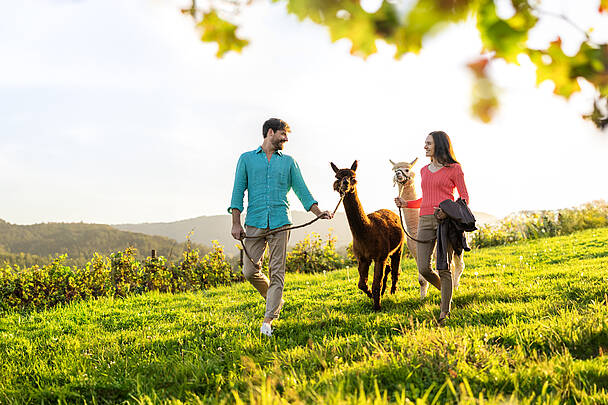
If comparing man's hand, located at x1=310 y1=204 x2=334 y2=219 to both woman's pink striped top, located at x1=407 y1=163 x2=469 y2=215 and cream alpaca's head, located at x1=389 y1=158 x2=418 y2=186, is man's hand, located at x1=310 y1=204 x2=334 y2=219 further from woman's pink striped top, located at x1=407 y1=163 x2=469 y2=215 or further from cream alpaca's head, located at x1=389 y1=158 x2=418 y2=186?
cream alpaca's head, located at x1=389 y1=158 x2=418 y2=186

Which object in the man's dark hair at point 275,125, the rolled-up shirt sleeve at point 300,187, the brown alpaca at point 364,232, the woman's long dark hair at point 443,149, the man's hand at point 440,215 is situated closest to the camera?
the man's hand at point 440,215

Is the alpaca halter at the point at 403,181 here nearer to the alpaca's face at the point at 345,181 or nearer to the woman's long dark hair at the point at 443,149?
the alpaca's face at the point at 345,181

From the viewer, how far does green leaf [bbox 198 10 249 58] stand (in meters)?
2.49

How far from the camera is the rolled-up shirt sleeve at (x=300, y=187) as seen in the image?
563 centimetres

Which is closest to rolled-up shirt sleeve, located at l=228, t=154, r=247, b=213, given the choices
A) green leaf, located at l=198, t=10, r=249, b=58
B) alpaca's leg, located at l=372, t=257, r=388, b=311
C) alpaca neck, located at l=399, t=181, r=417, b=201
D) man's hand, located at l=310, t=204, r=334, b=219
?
man's hand, located at l=310, t=204, r=334, b=219

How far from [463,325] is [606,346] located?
52.8 inches

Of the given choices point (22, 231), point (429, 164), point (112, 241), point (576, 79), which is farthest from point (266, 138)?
point (22, 231)

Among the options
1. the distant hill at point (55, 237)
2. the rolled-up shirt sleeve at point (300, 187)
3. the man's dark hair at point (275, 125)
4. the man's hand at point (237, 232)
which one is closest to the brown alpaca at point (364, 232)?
the rolled-up shirt sleeve at point (300, 187)

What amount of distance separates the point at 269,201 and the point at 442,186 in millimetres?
2188

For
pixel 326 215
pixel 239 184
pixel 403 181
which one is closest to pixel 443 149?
pixel 403 181

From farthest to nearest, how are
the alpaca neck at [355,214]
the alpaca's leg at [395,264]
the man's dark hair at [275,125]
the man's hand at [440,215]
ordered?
1. the alpaca's leg at [395,264]
2. the alpaca neck at [355,214]
3. the man's dark hair at [275,125]
4. the man's hand at [440,215]

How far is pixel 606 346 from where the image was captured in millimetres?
3816

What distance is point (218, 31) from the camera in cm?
251

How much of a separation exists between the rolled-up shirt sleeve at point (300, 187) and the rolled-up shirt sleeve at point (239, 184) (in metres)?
0.63
